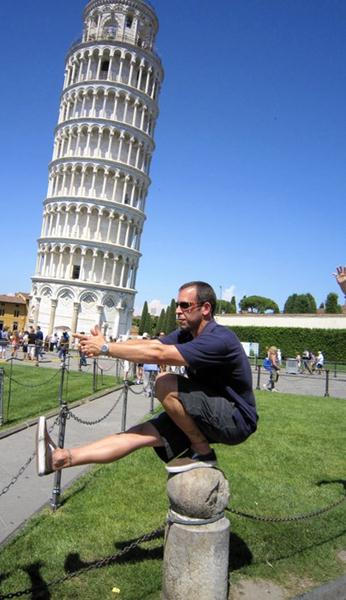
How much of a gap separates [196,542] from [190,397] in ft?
3.70

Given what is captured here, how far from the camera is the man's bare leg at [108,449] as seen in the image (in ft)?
11.5

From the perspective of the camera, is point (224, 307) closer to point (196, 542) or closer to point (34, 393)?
point (34, 393)

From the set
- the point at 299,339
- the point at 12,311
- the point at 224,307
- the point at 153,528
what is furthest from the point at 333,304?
the point at 153,528

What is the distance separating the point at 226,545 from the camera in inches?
140

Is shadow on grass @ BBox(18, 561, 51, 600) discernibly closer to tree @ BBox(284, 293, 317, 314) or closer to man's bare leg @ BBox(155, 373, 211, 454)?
man's bare leg @ BBox(155, 373, 211, 454)

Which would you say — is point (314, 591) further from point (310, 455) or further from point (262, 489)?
point (310, 455)

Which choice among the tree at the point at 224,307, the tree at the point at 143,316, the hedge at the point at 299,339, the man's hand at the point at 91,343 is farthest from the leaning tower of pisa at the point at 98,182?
the man's hand at the point at 91,343

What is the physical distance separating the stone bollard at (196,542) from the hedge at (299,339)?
3978 centimetres

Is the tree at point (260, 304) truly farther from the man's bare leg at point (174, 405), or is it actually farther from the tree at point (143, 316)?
the man's bare leg at point (174, 405)

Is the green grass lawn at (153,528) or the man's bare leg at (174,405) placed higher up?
the man's bare leg at (174,405)

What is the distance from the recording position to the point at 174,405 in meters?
3.51

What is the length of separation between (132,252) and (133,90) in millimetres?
21706

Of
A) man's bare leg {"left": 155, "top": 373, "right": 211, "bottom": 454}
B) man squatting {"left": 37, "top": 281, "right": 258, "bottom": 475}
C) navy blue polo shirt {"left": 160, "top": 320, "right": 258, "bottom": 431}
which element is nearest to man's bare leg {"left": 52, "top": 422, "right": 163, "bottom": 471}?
man squatting {"left": 37, "top": 281, "right": 258, "bottom": 475}

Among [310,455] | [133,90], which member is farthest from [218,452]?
[133,90]
